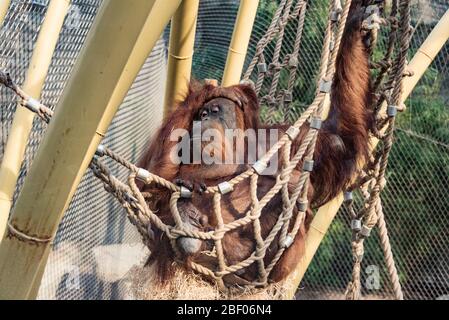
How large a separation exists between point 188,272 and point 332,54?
2.60 ft

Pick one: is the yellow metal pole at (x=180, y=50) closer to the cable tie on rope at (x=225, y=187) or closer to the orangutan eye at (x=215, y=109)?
the orangutan eye at (x=215, y=109)

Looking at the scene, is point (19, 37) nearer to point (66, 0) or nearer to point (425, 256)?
point (66, 0)

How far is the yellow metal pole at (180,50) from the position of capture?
2238 millimetres

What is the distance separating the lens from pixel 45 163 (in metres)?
1.25

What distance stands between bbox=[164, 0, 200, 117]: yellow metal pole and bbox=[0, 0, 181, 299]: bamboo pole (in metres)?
0.89

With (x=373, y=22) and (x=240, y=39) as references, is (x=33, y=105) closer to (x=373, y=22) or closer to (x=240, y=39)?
(x=373, y=22)

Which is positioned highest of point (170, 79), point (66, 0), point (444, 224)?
point (66, 0)

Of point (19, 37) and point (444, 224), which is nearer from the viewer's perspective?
point (19, 37)

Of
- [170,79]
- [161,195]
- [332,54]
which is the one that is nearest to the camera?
[332,54]

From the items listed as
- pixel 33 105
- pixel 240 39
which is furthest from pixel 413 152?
pixel 33 105

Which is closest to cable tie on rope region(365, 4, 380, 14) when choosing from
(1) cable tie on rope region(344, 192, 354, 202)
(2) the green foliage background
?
(1) cable tie on rope region(344, 192, 354, 202)

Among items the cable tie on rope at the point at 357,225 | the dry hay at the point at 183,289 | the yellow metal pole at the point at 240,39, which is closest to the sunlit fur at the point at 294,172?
the dry hay at the point at 183,289
